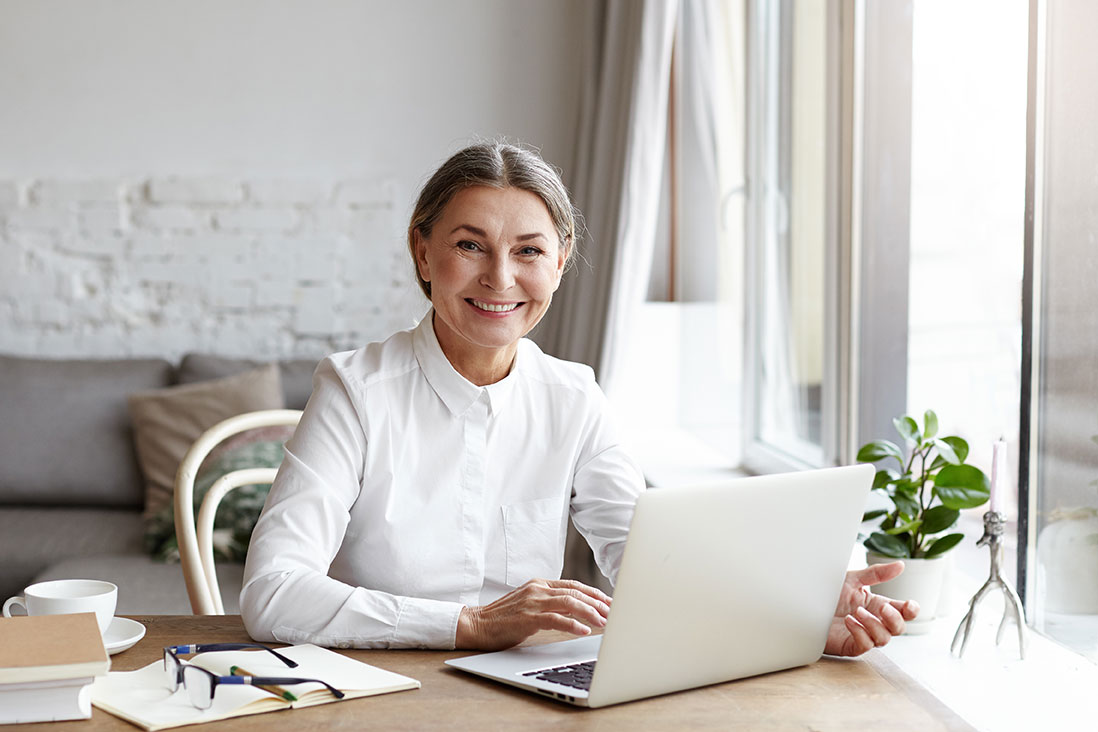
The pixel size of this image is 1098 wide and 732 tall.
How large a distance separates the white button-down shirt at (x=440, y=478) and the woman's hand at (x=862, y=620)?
1.14ft

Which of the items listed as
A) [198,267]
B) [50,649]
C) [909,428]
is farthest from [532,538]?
[198,267]

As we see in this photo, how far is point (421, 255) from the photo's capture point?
5.21ft

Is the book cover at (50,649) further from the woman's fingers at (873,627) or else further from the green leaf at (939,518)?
the green leaf at (939,518)

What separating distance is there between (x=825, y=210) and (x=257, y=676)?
1.75 metres

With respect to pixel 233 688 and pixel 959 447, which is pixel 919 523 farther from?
pixel 233 688

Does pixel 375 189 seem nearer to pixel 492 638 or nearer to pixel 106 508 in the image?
pixel 106 508

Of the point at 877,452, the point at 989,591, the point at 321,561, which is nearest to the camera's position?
the point at 321,561

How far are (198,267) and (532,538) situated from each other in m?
2.59

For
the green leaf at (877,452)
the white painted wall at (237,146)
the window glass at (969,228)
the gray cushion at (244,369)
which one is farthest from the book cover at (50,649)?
the white painted wall at (237,146)

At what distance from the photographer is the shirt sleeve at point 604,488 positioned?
60.2 inches

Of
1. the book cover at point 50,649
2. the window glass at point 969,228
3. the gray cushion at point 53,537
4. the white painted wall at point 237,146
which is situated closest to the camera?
the book cover at point 50,649

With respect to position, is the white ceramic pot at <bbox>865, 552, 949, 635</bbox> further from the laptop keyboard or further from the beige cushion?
the beige cushion

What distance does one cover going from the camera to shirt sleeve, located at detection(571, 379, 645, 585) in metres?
1.53

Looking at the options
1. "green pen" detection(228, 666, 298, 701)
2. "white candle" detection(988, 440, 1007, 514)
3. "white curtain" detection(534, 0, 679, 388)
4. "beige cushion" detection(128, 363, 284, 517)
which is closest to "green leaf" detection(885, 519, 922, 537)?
"white candle" detection(988, 440, 1007, 514)
